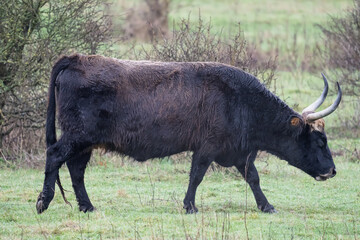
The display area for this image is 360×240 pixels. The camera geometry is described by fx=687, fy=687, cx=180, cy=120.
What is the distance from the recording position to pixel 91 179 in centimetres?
1188

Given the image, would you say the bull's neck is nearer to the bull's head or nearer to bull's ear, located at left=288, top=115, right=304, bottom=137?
bull's ear, located at left=288, top=115, right=304, bottom=137

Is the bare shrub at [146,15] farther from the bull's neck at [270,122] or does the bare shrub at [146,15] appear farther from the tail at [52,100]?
the tail at [52,100]

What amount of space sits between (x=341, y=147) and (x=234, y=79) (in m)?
6.08

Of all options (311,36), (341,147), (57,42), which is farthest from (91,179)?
(311,36)

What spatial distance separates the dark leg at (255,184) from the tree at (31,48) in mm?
4762

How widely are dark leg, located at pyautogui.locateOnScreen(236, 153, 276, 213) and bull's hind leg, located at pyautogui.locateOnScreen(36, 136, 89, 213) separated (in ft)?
7.81

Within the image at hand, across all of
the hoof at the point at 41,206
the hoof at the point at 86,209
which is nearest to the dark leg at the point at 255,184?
the hoof at the point at 86,209

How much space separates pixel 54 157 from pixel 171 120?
1611 millimetres

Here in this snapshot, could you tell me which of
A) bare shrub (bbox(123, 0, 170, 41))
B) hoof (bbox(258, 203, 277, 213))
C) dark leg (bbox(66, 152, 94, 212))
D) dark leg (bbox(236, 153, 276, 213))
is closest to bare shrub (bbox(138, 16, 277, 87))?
dark leg (bbox(236, 153, 276, 213))

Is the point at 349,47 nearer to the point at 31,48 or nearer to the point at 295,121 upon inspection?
the point at 295,121

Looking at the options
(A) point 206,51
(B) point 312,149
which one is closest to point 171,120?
(B) point 312,149

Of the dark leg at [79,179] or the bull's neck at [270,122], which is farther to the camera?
the bull's neck at [270,122]

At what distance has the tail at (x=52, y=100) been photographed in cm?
905

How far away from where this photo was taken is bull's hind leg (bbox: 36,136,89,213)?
8875mm
